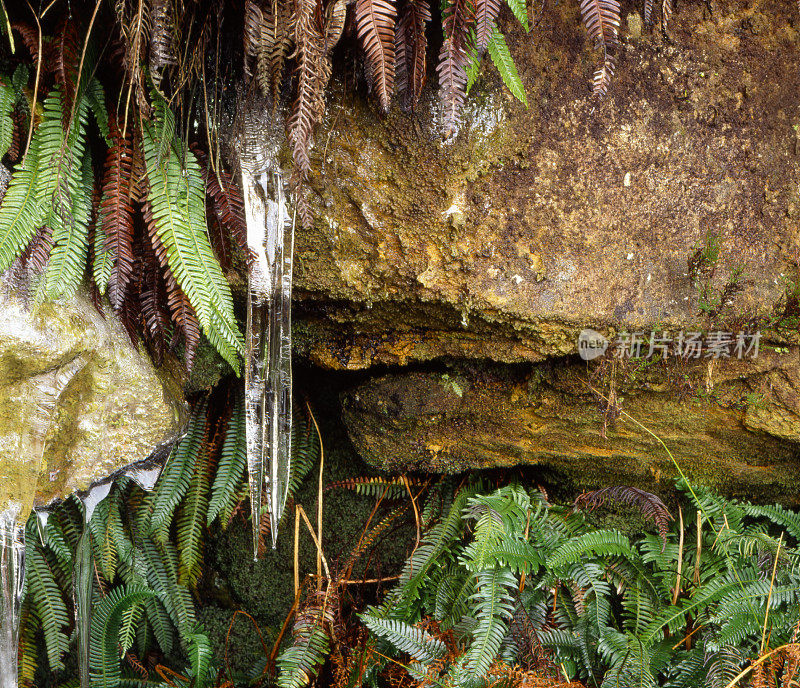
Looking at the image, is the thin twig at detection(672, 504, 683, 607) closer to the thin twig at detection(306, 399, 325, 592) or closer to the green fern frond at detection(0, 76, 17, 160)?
the thin twig at detection(306, 399, 325, 592)

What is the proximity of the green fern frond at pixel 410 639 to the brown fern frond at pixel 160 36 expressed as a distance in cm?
230

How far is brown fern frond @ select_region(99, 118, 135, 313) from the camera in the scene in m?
2.14

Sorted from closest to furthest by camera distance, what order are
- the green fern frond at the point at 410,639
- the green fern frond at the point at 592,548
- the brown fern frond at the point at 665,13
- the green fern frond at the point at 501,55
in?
1. the green fern frond at the point at 501,55
2. the brown fern frond at the point at 665,13
3. the green fern frond at the point at 410,639
4. the green fern frond at the point at 592,548

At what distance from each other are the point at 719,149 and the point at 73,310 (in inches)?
106

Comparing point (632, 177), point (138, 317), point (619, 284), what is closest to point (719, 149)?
point (632, 177)

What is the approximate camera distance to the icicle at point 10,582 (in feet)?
7.76

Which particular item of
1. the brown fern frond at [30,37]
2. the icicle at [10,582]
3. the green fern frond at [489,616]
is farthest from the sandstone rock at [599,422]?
the brown fern frond at [30,37]

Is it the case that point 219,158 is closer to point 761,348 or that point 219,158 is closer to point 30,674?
point 761,348

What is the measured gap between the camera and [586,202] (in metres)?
2.32

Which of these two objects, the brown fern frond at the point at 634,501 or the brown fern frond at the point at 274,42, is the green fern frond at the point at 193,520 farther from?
the brown fern frond at the point at 274,42

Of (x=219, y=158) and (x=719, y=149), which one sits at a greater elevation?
(x=719, y=149)

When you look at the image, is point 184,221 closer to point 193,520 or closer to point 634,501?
point 193,520

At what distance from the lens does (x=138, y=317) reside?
2.50 meters

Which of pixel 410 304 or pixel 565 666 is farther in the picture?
pixel 565 666
